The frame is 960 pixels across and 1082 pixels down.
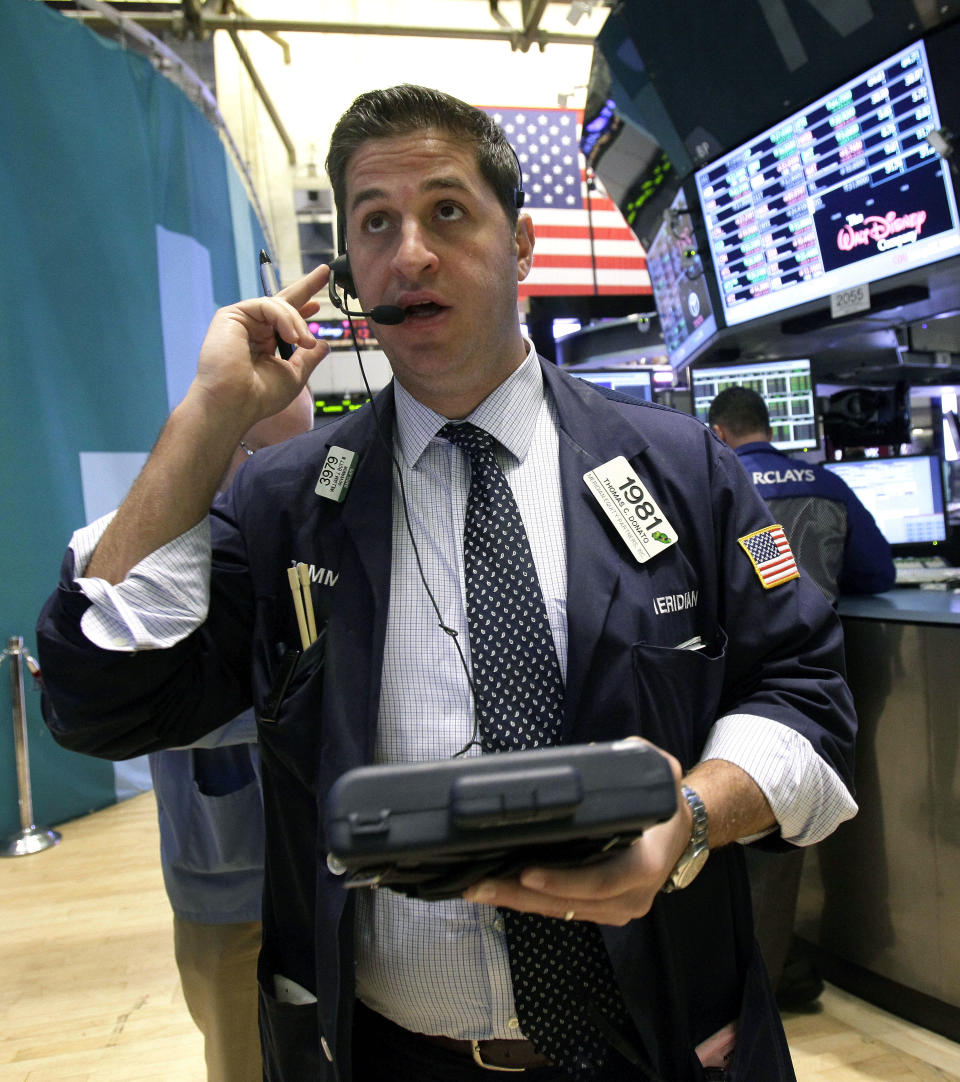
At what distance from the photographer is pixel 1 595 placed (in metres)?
3.94

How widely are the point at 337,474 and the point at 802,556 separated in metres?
2.11

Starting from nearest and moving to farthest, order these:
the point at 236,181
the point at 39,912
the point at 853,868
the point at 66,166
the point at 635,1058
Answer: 1. the point at 635,1058
2. the point at 853,868
3. the point at 39,912
4. the point at 66,166
5. the point at 236,181

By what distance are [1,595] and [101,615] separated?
351cm

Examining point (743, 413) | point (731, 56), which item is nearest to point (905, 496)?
point (743, 413)

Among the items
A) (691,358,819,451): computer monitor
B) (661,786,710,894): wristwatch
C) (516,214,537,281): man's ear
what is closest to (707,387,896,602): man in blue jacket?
(691,358,819,451): computer monitor

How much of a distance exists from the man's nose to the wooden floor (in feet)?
7.66

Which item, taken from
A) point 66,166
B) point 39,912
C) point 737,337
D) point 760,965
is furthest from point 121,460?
point 760,965

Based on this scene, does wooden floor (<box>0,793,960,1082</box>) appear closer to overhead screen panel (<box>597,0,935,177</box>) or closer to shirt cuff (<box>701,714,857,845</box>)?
shirt cuff (<box>701,714,857,845</box>)

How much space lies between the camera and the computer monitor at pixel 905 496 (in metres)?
3.75

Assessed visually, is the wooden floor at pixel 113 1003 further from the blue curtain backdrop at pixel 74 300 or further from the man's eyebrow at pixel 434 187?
the man's eyebrow at pixel 434 187

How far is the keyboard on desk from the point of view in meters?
3.35

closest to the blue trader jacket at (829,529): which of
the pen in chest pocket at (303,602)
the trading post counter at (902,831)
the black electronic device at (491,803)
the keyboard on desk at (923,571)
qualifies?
the trading post counter at (902,831)

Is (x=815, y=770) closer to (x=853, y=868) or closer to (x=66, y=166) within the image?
(x=853, y=868)

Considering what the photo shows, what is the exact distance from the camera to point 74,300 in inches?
166
